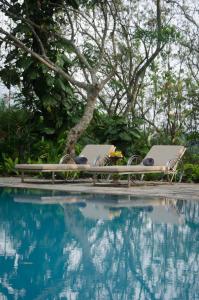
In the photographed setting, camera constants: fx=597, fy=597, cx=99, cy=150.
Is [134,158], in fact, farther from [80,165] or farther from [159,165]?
[80,165]

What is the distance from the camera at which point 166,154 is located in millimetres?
14125

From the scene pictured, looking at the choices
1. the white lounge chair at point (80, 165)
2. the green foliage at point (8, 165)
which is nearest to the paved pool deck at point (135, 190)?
the white lounge chair at point (80, 165)

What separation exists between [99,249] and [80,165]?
7738 millimetres

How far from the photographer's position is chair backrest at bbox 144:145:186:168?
1385cm

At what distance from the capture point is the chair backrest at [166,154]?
13.9 meters

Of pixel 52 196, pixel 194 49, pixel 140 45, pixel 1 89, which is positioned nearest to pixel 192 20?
pixel 194 49

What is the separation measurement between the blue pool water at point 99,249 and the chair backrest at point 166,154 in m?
3.23

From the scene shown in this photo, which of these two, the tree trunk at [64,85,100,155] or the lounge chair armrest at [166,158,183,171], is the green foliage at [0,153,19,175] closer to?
the tree trunk at [64,85,100,155]

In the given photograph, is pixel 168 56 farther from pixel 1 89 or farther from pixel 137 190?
pixel 137 190

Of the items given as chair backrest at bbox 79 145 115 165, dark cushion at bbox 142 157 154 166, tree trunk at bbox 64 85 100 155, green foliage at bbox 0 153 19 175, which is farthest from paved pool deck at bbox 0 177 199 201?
green foliage at bbox 0 153 19 175

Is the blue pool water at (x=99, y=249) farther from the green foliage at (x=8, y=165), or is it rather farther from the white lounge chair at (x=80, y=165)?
the green foliage at (x=8, y=165)

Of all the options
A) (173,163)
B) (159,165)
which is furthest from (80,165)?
(173,163)

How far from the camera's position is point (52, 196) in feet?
38.0

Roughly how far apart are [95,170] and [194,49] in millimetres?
9594
